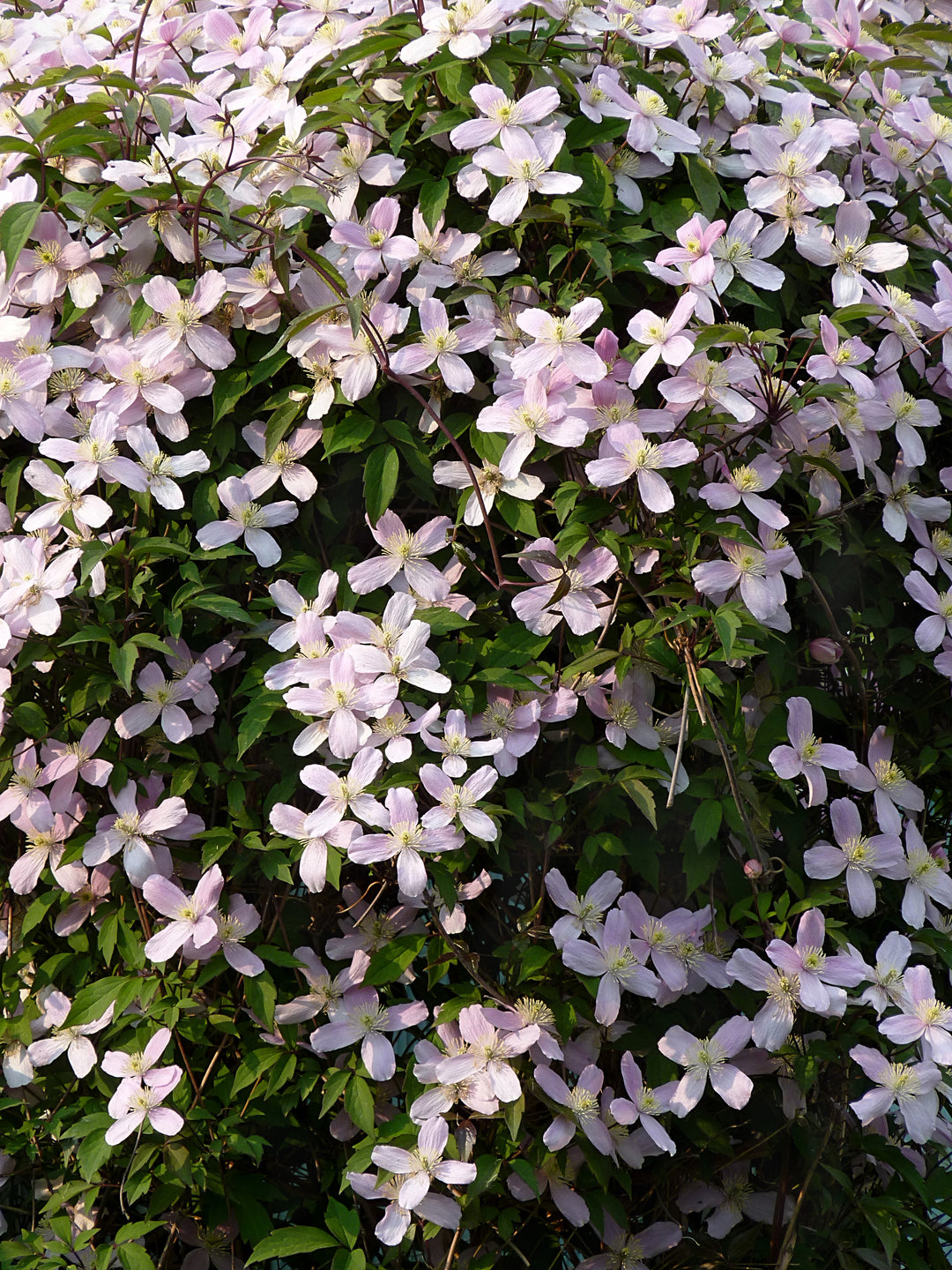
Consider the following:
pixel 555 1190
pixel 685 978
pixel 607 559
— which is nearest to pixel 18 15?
pixel 607 559

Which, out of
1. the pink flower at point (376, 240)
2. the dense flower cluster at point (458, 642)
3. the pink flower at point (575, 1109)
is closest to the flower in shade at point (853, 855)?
the dense flower cluster at point (458, 642)

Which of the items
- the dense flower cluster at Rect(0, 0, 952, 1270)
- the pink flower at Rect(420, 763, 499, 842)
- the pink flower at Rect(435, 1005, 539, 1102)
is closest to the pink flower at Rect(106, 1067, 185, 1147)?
the dense flower cluster at Rect(0, 0, 952, 1270)

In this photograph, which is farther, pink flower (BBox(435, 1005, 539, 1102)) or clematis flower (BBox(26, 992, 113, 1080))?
clematis flower (BBox(26, 992, 113, 1080))

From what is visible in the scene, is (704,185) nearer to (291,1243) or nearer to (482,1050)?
(482,1050)

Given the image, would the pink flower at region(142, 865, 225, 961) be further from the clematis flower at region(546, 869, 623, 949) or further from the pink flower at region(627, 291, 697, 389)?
the pink flower at region(627, 291, 697, 389)

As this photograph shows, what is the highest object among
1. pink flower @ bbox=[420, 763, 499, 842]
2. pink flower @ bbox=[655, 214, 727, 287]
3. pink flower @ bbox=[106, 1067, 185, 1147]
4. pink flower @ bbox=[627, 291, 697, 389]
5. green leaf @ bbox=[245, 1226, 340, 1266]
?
pink flower @ bbox=[655, 214, 727, 287]

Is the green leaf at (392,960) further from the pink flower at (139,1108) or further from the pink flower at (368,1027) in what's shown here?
the pink flower at (139,1108)

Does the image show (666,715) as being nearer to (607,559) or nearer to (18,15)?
(607,559)
